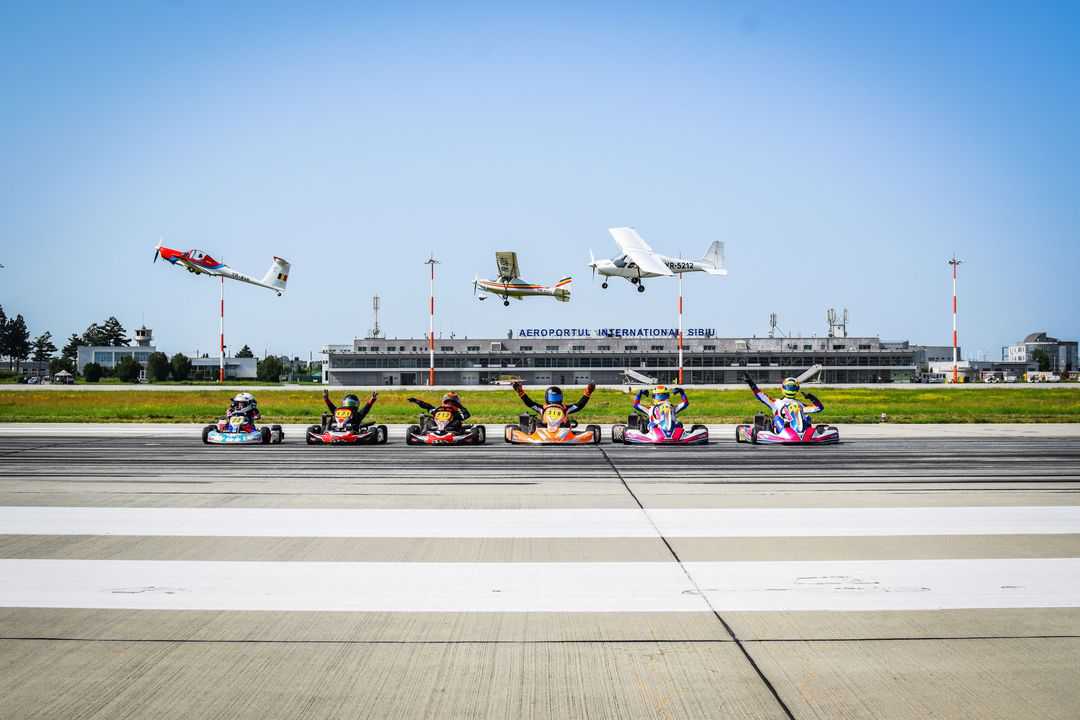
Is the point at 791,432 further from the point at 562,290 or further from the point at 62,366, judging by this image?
the point at 62,366

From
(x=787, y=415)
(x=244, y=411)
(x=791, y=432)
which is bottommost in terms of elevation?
(x=791, y=432)

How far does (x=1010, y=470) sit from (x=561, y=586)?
12851mm

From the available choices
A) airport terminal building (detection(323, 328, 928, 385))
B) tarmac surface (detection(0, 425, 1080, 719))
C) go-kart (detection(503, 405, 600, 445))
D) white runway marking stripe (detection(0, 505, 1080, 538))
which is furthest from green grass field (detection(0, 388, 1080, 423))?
airport terminal building (detection(323, 328, 928, 385))

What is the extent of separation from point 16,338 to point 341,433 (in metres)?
192

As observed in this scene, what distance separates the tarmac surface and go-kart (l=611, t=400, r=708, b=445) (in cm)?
881

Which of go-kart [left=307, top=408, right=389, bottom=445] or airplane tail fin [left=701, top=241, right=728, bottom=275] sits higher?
airplane tail fin [left=701, top=241, right=728, bottom=275]

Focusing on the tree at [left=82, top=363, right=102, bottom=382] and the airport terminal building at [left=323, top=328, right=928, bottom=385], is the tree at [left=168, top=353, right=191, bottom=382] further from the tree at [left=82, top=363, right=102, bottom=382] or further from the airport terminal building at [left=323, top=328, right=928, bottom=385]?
the airport terminal building at [left=323, top=328, right=928, bottom=385]

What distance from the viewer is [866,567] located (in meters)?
8.13

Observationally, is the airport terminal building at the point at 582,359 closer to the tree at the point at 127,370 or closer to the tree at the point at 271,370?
the tree at the point at 271,370

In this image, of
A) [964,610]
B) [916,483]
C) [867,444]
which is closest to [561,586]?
[964,610]

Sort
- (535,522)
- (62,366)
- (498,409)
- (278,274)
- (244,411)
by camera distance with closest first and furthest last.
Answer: (535,522)
(244,411)
(498,409)
(278,274)
(62,366)

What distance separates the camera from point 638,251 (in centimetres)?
4719

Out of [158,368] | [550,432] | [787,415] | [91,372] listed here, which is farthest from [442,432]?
[158,368]

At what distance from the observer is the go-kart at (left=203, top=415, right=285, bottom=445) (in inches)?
938
